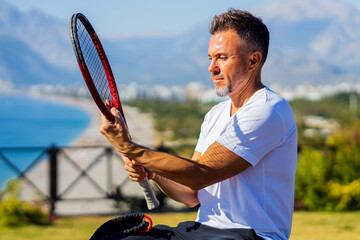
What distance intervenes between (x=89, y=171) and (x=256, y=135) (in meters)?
13.1

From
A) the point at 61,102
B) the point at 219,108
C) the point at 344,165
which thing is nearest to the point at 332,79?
the point at 61,102

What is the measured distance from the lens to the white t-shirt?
81.6 inches

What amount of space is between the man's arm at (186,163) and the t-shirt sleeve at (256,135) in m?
0.03

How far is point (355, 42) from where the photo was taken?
9006 cm

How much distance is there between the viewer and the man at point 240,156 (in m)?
2.06

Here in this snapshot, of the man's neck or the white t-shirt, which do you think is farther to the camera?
the man's neck

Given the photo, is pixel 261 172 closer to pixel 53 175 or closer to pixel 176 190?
pixel 176 190

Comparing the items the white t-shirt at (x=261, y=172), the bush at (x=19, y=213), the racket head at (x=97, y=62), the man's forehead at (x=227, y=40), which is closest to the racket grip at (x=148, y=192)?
the racket head at (x=97, y=62)

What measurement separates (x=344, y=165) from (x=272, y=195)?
5.98m

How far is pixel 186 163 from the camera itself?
6.70 ft

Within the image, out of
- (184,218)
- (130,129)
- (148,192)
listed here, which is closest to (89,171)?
(184,218)

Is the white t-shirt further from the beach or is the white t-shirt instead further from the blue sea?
the blue sea

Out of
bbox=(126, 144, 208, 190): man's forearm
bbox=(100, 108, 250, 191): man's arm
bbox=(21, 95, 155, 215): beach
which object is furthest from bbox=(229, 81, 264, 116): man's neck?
bbox=(21, 95, 155, 215): beach

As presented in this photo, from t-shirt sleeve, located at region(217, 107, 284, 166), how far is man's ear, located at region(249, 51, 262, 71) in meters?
0.22
